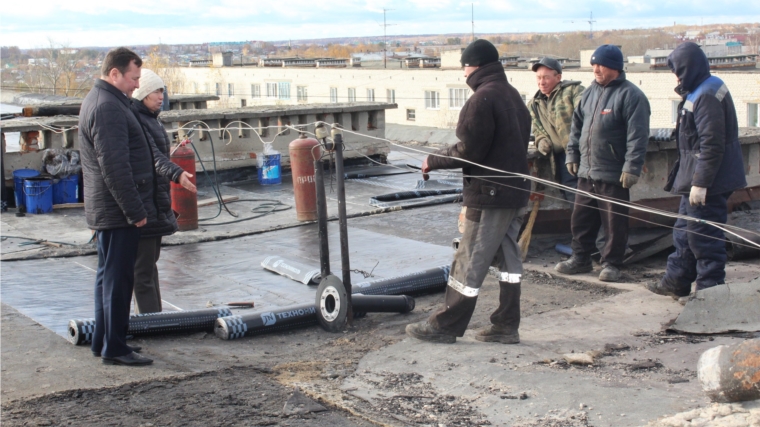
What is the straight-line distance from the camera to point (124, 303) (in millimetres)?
5402

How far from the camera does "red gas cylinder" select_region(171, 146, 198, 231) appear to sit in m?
10.1

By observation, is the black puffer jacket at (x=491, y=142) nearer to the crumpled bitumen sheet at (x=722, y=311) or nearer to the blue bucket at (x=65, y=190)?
the crumpled bitumen sheet at (x=722, y=311)

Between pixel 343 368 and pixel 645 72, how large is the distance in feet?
148

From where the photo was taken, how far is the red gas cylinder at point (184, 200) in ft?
33.3

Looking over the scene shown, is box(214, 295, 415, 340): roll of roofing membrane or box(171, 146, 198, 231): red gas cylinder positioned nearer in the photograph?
box(214, 295, 415, 340): roll of roofing membrane

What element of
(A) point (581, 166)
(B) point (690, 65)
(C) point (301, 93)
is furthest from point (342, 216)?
(C) point (301, 93)

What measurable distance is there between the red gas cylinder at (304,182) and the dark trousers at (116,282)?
5160mm

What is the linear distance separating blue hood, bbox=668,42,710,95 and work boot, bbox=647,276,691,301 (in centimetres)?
156

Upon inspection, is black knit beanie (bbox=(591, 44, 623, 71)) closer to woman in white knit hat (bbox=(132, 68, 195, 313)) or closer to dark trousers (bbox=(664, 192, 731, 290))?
dark trousers (bbox=(664, 192, 731, 290))

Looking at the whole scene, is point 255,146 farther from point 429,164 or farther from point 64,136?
point 429,164

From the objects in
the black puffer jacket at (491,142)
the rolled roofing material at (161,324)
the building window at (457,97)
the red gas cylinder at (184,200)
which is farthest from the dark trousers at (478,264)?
the building window at (457,97)

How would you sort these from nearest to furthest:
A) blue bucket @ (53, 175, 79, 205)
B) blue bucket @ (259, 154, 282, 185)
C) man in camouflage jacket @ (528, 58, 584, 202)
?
1. man in camouflage jacket @ (528, 58, 584, 202)
2. blue bucket @ (53, 175, 79, 205)
3. blue bucket @ (259, 154, 282, 185)

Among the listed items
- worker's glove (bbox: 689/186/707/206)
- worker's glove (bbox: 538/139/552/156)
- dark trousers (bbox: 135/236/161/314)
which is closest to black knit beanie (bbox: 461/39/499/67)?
worker's glove (bbox: 689/186/707/206)

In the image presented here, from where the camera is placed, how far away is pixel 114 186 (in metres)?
5.19
